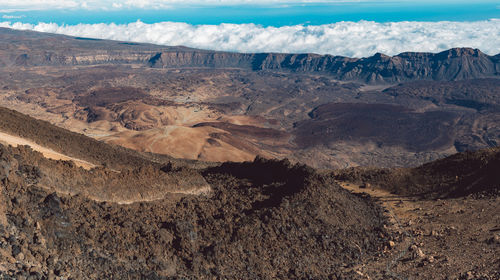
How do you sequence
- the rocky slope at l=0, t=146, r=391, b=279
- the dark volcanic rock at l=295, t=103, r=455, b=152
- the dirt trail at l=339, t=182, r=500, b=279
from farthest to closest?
1. the dark volcanic rock at l=295, t=103, r=455, b=152
2. the dirt trail at l=339, t=182, r=500, b=279
3. the rocky slope at l=0, t=146, r=391, b=279

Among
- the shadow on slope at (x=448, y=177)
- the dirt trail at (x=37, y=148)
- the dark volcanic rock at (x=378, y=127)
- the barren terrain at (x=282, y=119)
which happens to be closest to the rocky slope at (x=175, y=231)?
the dirt trail at (x=37, y=148)

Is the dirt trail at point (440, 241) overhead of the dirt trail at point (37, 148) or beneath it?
beneath

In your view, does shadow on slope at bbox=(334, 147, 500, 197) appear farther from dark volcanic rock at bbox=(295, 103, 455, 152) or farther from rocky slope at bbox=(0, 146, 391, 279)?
dark volcanic rock at bbox=(295, 103, 455, 152)

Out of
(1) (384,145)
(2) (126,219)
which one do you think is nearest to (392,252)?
(2) (126,219)

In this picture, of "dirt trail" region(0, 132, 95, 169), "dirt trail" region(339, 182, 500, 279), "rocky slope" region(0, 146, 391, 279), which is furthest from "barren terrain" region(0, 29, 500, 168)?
"rocky slope" region(0, 146, 391, 279)

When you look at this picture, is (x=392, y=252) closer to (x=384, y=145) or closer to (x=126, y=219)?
(x=126, y=219)

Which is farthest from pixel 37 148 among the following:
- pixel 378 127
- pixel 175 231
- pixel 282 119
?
pixel 282 119

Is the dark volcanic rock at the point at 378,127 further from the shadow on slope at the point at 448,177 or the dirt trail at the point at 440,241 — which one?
the dirt trail at the point at 440,241

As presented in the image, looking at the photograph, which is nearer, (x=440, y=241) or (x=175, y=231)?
(x=175, y=231)

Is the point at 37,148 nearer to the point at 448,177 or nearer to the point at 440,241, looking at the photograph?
the point at 440,241

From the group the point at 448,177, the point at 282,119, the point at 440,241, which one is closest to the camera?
the point at 440,241

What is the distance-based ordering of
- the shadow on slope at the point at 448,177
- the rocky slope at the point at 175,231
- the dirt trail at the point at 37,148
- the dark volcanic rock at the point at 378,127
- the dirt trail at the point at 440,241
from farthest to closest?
the dark volcanic rock at the point at 378,127 < the shadow on slope at the point at 448,177 < the dirt trail at the point at 37,148 < the dirt trail at the point at 440,241 < the rocky slope at the point at 175,231
